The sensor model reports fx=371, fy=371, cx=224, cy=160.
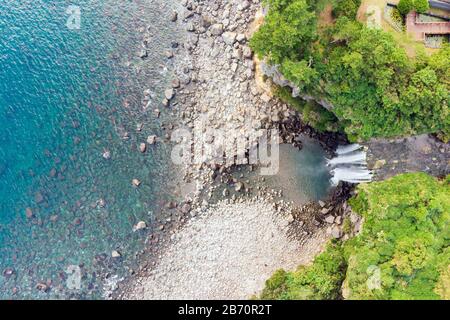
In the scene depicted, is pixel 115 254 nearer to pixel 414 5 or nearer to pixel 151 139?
pixel 151 139

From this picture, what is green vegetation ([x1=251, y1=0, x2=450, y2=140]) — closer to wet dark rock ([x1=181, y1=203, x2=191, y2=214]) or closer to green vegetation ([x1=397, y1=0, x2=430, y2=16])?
green vegetation ([x1=397, y1=0, x2=430, y2=16])

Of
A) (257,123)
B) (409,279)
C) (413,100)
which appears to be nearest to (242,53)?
(257,123)

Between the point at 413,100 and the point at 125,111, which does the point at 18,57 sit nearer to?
the point at 125,111

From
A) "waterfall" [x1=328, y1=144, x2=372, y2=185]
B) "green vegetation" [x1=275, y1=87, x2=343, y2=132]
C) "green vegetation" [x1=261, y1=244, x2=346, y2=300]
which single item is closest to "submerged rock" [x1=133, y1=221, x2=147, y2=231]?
"green vegetation" [x1=261, y1=244, x2=346, y2=300]

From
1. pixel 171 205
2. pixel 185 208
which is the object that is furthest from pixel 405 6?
pixel 171 205

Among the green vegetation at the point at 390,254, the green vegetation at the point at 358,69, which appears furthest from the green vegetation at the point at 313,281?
the green vegetation at the point at 358,69

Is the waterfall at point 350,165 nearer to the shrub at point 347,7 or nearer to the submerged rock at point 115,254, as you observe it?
the shrub at point 347,7
